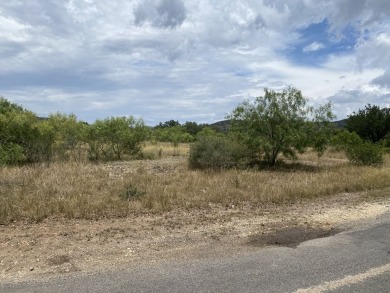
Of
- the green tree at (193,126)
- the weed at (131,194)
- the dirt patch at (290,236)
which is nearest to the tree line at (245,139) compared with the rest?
the weed at (131,194)

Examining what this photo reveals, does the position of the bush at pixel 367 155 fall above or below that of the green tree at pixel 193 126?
below

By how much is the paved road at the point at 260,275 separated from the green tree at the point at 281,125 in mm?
15354

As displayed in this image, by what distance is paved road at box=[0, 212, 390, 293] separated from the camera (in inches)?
193

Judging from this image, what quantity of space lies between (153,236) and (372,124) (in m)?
46.1

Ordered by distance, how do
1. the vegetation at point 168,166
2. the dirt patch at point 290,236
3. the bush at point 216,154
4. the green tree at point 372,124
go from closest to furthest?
the dirt patch at point 290,236, the vegetation at point 168,166, the bush at point 216,154, the green tree at point 372,124

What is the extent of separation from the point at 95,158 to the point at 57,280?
2321 centimetres

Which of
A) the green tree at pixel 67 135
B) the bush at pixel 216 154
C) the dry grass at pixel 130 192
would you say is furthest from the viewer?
the green tree at pixel 67 135

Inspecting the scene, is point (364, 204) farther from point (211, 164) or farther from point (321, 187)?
point (211, 164)

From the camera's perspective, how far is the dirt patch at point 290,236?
7.07 meters

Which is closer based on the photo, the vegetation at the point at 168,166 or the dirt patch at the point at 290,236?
the dirt patch at the point at 290,236

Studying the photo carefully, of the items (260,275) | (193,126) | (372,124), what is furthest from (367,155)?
(193,126)

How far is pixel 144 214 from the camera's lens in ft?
30.5

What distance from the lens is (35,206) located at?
30.0ft

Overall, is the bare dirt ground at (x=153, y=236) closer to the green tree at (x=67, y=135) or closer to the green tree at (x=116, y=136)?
the green tree at (x=67, y=135)
